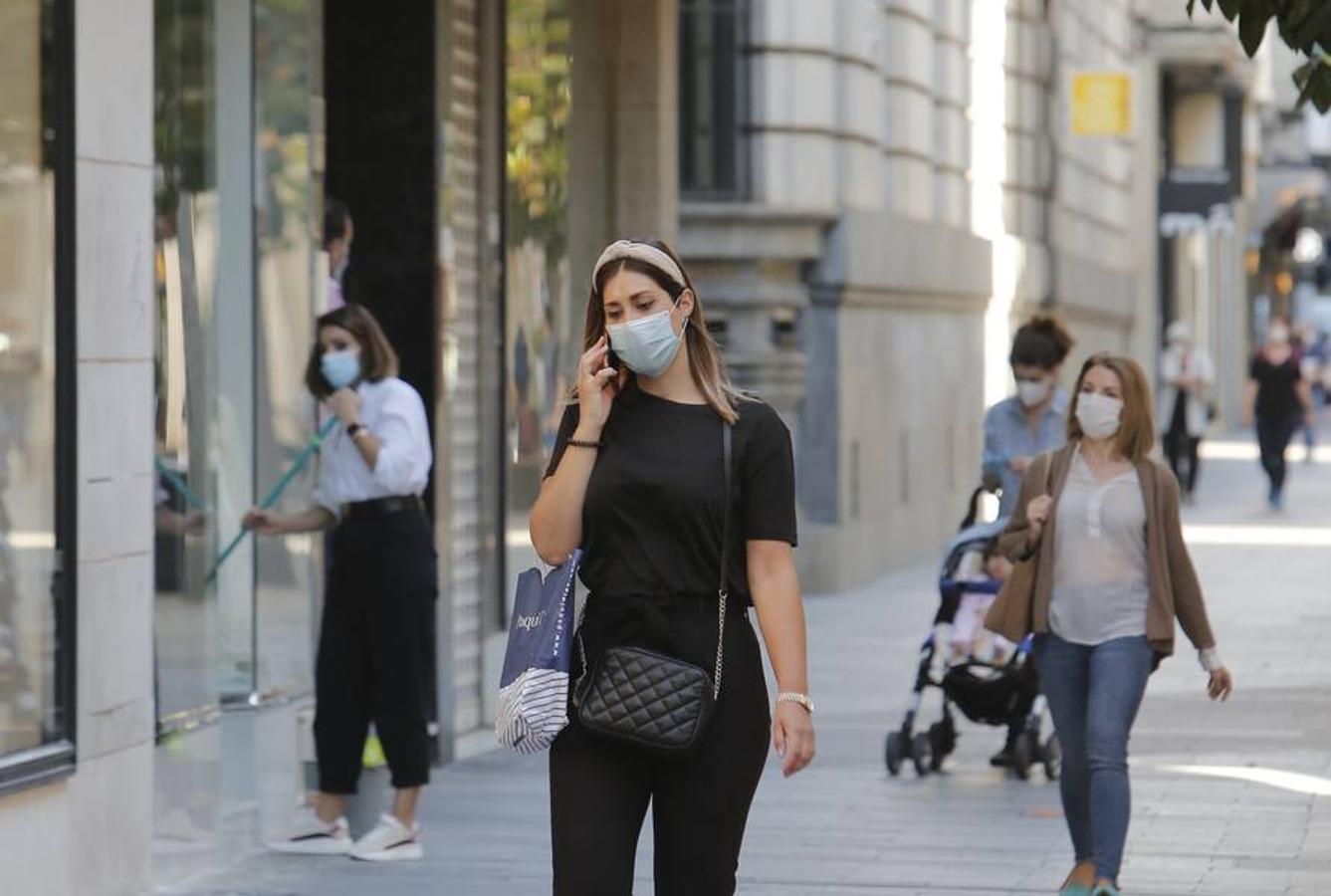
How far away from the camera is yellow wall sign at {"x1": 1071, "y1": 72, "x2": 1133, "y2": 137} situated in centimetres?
2983

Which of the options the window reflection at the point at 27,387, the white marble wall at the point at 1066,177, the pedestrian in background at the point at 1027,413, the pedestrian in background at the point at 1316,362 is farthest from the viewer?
the pedestrian in background at the point at 1316,362

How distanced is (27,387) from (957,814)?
415cm

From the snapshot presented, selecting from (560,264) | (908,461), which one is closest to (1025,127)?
(908,461)

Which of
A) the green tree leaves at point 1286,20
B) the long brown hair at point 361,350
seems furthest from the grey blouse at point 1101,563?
the long brown hair at point 361,350

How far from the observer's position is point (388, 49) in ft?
40.6

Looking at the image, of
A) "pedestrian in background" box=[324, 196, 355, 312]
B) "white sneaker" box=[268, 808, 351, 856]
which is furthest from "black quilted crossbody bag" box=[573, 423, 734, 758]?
"pedestrian in background" box=[324, 196, 355, 312]

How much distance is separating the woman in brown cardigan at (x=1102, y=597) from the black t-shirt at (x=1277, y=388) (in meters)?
20.7

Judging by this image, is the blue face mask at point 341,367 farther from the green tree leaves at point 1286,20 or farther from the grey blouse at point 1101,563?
the green tree leaves at point 1286,20

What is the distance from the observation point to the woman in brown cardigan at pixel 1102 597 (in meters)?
8.76

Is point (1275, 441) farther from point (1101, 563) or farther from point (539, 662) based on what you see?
point (539, 662)

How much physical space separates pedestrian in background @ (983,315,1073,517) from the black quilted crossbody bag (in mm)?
6662

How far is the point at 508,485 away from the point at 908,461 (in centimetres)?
1014

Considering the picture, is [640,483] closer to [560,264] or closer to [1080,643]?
[1080,643]

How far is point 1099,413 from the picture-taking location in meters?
8.95
